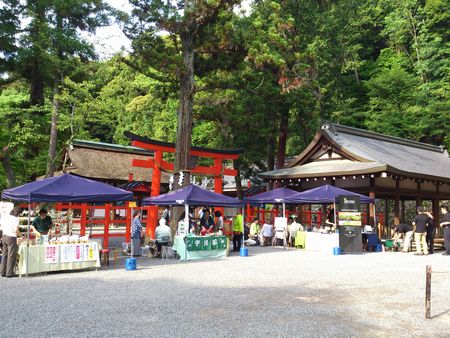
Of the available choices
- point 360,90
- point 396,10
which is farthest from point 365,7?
point 360,90

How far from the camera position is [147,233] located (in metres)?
18.1

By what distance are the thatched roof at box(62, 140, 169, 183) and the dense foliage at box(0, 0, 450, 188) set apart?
7.71 ft

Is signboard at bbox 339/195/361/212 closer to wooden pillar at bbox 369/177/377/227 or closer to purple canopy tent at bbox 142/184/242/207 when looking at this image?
wooden pillar at bbox 369/177/377/227

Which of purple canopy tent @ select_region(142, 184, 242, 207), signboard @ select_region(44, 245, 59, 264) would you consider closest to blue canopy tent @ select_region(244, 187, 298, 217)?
purple canopy tent @ select_region(142, 184, 242, 207)

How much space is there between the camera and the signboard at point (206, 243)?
1351 centimetres

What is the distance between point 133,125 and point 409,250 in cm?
2478

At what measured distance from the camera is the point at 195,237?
13.6 meters

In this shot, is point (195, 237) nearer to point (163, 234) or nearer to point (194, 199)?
point (163, 234)

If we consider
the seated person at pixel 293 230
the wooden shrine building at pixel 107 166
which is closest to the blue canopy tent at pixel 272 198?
the seated person at pixel 293 230

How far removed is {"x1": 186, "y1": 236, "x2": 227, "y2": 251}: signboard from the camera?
44.3 feet

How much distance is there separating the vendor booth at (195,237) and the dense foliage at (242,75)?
5.29 meters

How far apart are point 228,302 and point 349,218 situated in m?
9.70

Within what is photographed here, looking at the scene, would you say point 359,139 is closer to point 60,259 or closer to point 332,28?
point 332,28

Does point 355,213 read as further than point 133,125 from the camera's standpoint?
No
